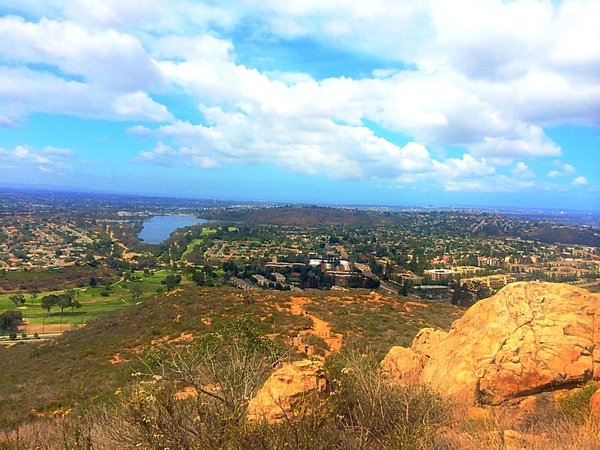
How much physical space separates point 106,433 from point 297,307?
52.9 feet

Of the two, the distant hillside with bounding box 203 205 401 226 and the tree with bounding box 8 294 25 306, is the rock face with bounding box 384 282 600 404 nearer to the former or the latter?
the tree with bounding box 8 294 25 306

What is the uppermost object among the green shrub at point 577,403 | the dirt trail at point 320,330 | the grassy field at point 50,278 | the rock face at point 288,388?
the green shrub at point 577,403

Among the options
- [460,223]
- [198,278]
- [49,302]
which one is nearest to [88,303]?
[49,302]

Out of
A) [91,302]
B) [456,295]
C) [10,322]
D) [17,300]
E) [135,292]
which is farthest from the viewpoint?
[135,292]

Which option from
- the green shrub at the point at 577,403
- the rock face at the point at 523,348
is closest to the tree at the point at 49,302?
the rock face at the point at 523,348

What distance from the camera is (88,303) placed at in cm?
3997

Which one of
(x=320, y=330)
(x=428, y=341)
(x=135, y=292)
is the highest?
(x=428, y=341)

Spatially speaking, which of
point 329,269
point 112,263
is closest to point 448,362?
point 329,269

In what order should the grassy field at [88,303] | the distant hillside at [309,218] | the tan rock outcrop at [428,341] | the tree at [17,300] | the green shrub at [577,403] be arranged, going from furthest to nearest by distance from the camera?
the distant hillside at [309,218]
the tree at [17,300]
the grassy field at [88,303]
the tan rock outcrop at [428,341]
the green shrub at [577,403]

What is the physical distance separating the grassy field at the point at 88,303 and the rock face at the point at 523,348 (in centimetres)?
3083

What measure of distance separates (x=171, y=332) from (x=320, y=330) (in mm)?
6534

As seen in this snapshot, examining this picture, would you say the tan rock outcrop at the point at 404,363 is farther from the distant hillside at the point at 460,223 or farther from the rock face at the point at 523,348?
the distant hillside at the point at 460,223

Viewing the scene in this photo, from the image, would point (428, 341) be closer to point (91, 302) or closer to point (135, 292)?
point (135, 292)

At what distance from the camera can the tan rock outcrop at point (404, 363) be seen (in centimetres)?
805
